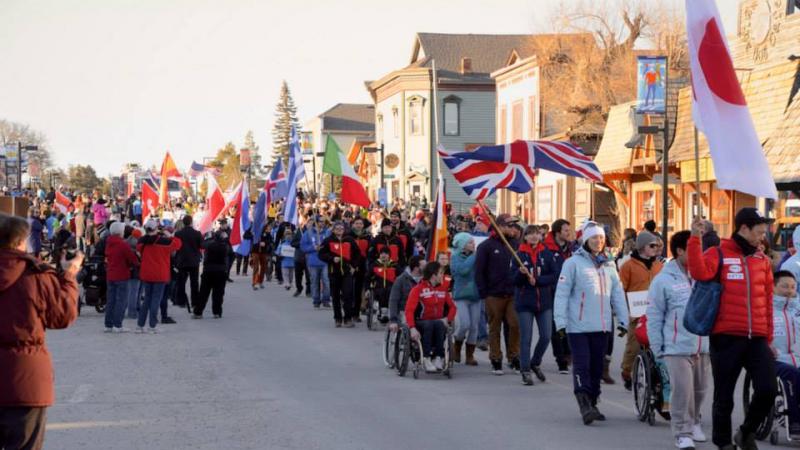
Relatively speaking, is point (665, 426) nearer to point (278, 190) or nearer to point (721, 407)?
point (721, 407)

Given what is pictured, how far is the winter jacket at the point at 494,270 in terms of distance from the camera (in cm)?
1504

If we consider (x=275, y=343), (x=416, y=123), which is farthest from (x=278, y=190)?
(x=416, y=123)

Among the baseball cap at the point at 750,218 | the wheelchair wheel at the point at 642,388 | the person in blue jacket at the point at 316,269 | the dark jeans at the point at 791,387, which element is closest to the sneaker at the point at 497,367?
the wheelchair wheel at the point at 642,388

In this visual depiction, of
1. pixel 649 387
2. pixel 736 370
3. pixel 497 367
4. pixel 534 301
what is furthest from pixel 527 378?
pixel 736 370

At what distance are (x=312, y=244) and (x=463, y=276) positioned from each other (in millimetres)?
10887

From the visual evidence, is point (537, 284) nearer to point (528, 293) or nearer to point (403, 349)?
point (528, 293)

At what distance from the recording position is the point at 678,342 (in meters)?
10.2

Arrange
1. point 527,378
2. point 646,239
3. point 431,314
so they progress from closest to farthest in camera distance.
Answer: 1. point 646,239
2. point 527,378
3. point 431,314

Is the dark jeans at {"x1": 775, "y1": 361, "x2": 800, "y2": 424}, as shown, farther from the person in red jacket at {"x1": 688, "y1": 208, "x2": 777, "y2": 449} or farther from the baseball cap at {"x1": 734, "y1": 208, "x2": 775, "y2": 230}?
the baseball cap at {"x1": 734, "y1": 208, "x2": 775, "y2": 230}

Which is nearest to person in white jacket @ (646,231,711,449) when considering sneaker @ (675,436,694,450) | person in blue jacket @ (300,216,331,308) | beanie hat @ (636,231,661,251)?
sneaker @ (675,436,694,450)

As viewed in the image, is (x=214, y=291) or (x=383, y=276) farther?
(x=214, y=291)

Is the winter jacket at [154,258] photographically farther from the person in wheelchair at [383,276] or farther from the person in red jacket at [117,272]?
the person in wheelchair at [383,276]

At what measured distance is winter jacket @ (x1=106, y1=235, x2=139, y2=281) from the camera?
20.3m

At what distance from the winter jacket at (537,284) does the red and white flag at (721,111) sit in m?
4.89
